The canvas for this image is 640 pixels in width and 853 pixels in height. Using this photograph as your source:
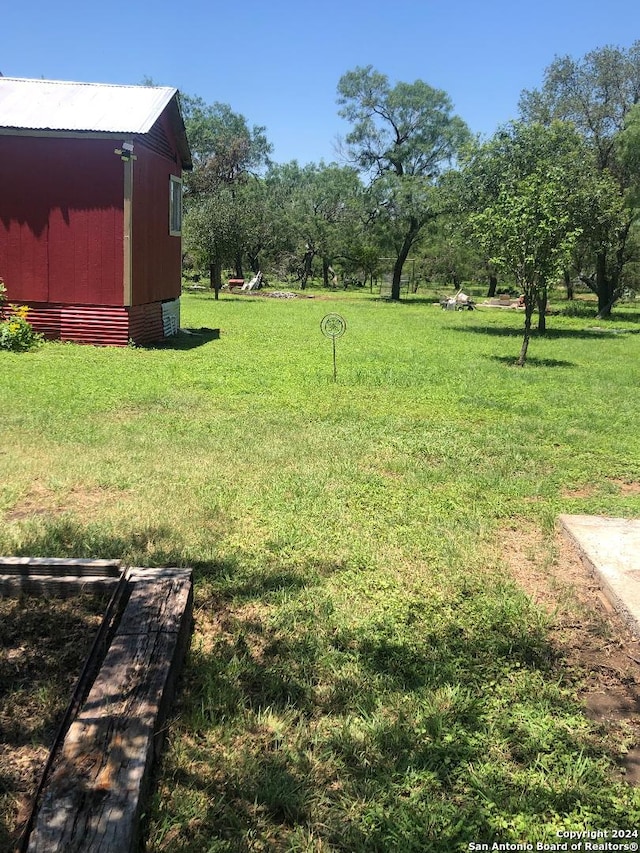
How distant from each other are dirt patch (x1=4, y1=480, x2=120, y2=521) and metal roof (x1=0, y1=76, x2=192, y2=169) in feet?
31.0

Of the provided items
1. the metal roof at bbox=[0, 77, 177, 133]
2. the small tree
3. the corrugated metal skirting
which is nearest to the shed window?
the metal roof at bbox=[0, 77, 177, 133]

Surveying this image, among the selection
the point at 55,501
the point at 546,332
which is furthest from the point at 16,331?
the point at 546,332

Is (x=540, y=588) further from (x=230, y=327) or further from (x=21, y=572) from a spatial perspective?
(x=230, y=327)

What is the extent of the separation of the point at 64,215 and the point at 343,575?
1146cm

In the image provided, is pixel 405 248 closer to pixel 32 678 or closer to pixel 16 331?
pixel 16 331

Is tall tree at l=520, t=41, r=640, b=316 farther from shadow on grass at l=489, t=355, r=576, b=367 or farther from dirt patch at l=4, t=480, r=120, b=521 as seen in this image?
dirt patch at l=4, t=480, r=120, b=521

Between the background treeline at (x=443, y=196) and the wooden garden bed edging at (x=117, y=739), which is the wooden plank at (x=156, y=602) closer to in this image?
the wooden garden bed edging at (x=117, y=739)

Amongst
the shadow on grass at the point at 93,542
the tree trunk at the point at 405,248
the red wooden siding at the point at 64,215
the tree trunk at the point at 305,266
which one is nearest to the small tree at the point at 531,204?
the red wooden siding at the point at 64,215

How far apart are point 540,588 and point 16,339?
11289 millimetres

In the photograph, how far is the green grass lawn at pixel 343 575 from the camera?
227cm

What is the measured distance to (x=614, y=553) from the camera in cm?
415

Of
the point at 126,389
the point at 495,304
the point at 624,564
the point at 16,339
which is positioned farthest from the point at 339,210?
the point at 624,564

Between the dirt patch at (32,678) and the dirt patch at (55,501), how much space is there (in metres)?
1.52

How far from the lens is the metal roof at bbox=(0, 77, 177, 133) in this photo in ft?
41.5
